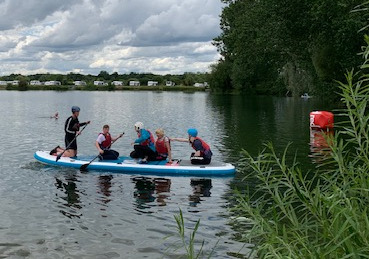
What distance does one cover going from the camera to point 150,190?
11.9m

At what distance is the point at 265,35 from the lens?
3509 centimetres

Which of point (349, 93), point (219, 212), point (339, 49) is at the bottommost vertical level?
point (219, 212)

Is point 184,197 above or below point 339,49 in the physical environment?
below

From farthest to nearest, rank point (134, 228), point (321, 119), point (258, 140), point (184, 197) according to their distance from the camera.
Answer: point (321, 119) → point (258, 140) → point (184, 197) → point (134, 228)

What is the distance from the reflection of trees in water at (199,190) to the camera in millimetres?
10945

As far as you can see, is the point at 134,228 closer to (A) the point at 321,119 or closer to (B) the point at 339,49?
(A) the point at 321,119

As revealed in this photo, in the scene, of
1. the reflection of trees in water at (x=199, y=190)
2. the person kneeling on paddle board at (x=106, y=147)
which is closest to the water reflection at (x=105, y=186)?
the person kneeling on paddle board at (x=106, y=147)

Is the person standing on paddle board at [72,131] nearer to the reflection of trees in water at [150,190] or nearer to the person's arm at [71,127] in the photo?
the person's arm at [71,127]

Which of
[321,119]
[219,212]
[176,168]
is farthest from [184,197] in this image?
Answer: [321,119]

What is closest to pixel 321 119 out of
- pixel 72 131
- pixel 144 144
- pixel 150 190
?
pixel 144 144

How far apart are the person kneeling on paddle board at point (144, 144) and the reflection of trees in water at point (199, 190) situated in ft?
6.76

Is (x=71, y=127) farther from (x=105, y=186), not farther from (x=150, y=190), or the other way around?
(x=150, y=190)

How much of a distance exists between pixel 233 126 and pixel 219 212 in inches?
789

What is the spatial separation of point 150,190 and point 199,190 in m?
1.30
